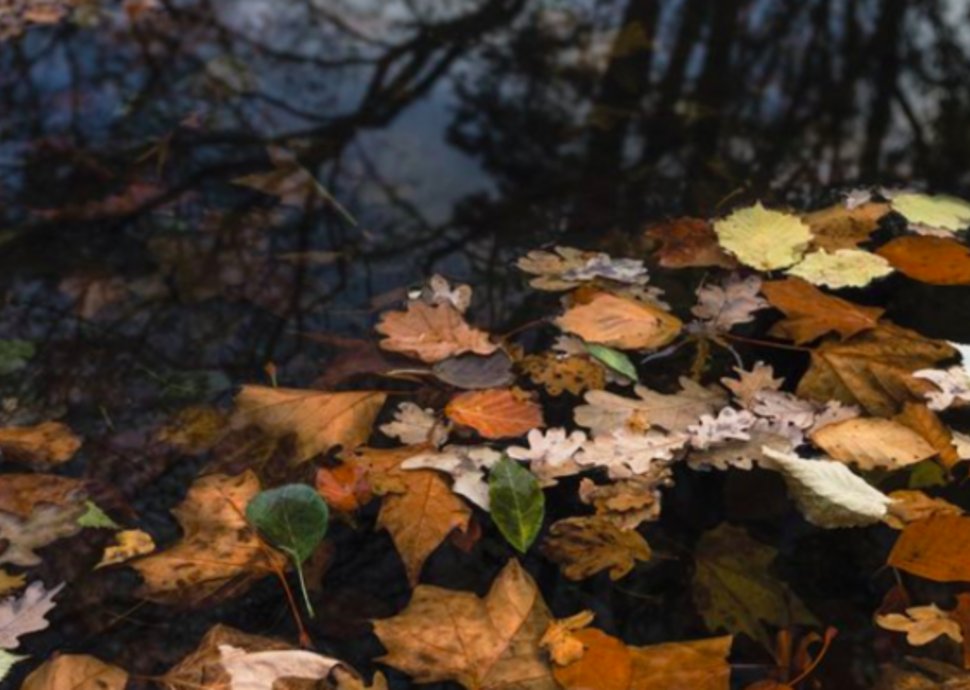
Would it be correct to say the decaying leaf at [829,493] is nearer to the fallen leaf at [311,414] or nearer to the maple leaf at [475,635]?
the maple leaf at [475,635]

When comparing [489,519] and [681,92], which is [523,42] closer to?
[681,92]

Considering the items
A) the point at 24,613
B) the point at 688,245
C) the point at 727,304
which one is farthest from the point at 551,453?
the point at 24,613

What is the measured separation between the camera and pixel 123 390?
1.55 meters

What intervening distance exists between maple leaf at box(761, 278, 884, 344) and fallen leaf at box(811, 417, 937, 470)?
0.17 meters

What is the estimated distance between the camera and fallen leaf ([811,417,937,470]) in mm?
1299

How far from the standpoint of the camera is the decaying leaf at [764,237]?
62.6 inches

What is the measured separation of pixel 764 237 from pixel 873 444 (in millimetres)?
428

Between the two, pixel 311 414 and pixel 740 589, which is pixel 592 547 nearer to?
pixel 740 589

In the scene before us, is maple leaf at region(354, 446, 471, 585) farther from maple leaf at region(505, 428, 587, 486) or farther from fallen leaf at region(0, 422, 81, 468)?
fallen leaf at region(0, 422, 81, 468)

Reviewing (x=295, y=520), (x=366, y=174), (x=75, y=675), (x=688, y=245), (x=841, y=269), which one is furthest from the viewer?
(x=366, y=174)

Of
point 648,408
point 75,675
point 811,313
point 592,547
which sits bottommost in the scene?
point 75,675

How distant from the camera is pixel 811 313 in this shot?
1.50m

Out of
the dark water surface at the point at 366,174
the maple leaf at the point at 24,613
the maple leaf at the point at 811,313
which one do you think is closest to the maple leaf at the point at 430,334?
the dark water surface at the point at 366,174

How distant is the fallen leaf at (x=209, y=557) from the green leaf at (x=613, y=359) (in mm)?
487
